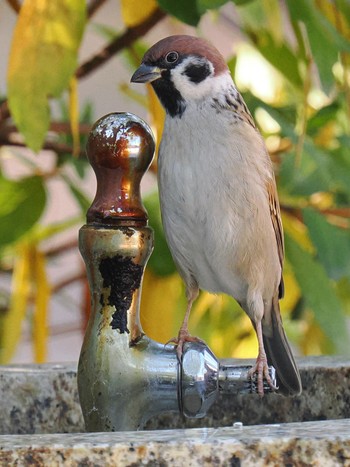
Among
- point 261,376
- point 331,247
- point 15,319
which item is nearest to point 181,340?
point 261,376

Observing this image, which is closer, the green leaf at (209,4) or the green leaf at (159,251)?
the green leaf at (209,4)

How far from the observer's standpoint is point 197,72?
59.4 inches

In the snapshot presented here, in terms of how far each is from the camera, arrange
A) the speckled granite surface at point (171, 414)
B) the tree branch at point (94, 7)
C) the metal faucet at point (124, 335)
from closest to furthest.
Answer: the metal faucet at point (124, 335) < the speckled granite surface at point (171, 414) < the tree branch at point (94, 7)

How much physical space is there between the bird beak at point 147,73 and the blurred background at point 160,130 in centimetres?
8

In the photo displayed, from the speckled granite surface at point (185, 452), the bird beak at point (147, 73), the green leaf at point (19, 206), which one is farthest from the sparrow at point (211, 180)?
the speckled granite surface at point (185, 452)

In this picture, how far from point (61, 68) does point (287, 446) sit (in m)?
0.71

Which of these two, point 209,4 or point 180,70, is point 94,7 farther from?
point 209,4

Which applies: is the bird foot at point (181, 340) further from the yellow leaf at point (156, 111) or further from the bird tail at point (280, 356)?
the yellow leaf at point (156, 111)

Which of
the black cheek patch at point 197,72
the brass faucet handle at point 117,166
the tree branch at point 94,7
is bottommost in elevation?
the brass faucet handle at point 117,166

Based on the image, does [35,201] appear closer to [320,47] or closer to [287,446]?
[320,47]

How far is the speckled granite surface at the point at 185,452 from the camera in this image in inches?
28.2

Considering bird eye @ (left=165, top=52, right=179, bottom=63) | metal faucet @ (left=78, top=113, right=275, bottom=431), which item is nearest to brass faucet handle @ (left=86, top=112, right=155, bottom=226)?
metal faucet @ (left=78, top=113, right=275, bottom=431)

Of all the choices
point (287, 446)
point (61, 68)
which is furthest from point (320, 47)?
point (287, 446)

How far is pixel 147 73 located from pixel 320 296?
48 centimetres
